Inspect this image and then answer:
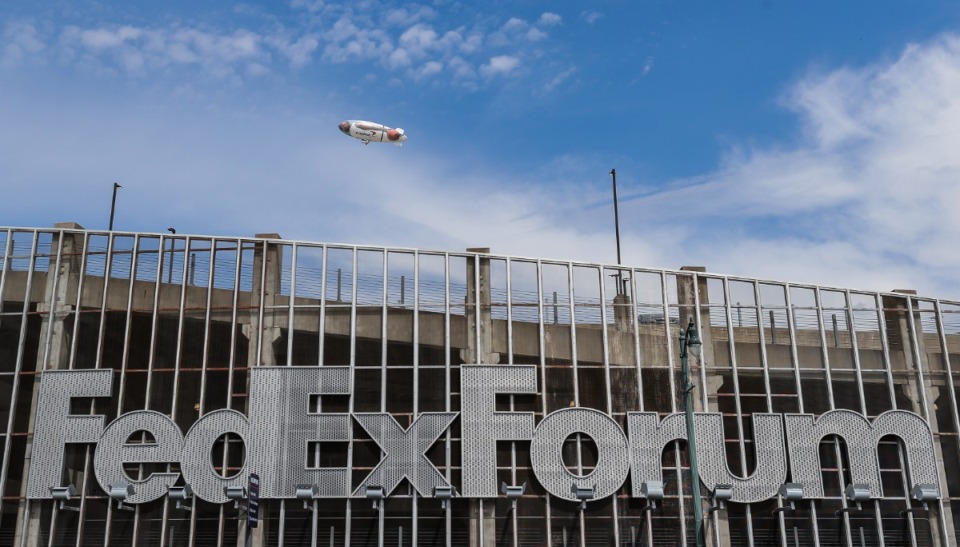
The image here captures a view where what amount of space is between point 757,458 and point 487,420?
32.8 feet

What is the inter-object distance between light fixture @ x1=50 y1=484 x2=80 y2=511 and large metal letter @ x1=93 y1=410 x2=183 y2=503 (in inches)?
43.7

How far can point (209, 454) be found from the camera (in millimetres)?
33188

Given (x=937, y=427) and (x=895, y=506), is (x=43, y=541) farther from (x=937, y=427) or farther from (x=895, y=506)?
(x=937, y=427)

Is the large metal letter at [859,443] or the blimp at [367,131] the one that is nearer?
the large metal letter at [859,443]

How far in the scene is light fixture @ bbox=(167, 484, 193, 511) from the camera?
32.8 metres

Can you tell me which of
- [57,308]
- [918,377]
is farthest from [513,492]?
[57,308]

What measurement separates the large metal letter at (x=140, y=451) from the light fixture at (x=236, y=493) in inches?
79.0

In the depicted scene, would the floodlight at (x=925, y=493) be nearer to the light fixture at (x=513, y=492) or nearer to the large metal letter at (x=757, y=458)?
the large metal letter at (x=757, y=458)

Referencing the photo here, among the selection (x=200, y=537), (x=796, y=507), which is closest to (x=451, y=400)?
(x=200, y=537)

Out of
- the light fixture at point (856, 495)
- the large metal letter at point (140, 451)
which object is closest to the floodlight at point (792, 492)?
the light fixture at point (856, 495)

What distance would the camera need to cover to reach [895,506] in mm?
34156

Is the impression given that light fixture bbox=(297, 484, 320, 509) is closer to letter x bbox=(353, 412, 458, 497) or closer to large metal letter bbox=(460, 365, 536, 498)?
letter x bbox=(353, 412, 458, 497)

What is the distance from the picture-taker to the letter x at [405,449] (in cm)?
3300

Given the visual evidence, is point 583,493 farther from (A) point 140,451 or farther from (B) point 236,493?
(A) point 140,451
